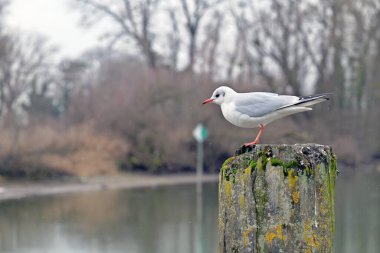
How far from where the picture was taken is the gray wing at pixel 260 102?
4.71 metres

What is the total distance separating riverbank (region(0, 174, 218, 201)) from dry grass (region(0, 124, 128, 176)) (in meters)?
0.80

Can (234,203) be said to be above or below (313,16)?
below

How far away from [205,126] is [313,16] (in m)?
12.7

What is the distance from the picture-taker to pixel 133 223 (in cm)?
1616

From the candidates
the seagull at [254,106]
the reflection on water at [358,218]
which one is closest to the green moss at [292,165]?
the seagull at [254,106]

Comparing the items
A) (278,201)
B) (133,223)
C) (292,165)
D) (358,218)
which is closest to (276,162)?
(292,165)

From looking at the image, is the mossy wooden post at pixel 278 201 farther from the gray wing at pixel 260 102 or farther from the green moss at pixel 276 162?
the gray wing at pixel 260 102

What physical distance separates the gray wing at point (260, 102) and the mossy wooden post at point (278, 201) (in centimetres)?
155

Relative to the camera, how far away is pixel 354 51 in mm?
44062

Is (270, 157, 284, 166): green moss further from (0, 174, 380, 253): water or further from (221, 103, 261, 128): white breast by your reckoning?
(0, 174, 380, 253): water

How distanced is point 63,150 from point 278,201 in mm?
26813

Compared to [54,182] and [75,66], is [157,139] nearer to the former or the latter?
[54,182]

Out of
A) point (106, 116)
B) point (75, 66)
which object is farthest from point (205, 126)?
point (75, 66)

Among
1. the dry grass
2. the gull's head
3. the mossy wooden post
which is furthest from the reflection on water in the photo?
the dry grass
